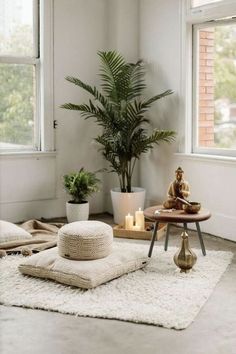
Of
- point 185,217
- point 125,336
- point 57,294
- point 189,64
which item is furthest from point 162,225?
point 125,336

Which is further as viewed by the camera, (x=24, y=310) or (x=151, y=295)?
(x=151, y=295)

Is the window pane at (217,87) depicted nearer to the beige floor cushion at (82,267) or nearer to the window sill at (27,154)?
the window sill at (27,154)

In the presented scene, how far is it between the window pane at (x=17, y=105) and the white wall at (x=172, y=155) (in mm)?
1211

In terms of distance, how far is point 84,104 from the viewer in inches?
221

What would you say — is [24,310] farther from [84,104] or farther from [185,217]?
[84,104]

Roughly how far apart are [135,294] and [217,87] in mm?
2322

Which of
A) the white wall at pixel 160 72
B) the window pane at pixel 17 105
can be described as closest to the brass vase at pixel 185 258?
the white wall at pixel 160 72

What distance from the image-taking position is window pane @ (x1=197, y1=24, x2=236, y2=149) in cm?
458

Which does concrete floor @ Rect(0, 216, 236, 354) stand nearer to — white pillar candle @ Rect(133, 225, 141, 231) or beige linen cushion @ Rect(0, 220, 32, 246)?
beige linen cushion @ Rect(0, 220, 32, 246)

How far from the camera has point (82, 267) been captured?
3283 millimetres

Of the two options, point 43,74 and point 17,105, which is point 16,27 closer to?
point 43,74

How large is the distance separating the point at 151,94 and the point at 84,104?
0.72 meters

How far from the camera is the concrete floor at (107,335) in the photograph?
2.44 meters

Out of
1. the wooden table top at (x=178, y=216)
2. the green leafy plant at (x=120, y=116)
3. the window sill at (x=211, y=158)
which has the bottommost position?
the wooden table top at (x=178, y=216)
